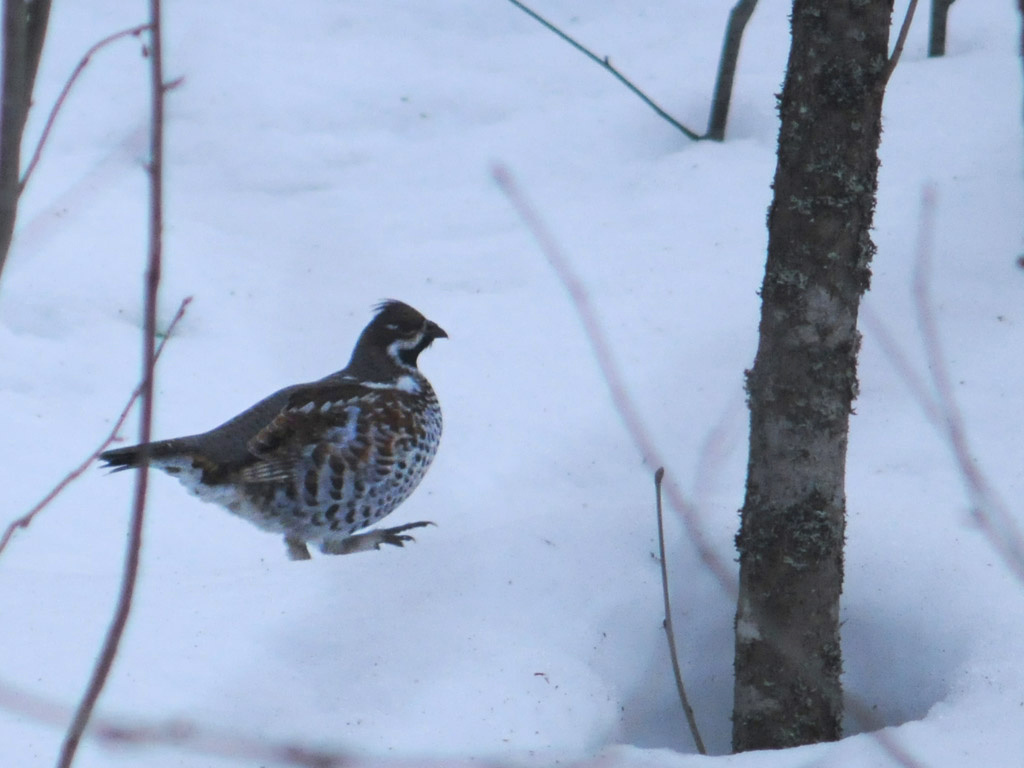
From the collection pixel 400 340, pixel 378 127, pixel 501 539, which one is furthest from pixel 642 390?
pixel 378 127

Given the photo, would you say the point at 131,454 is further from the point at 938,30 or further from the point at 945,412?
the point at 938,30

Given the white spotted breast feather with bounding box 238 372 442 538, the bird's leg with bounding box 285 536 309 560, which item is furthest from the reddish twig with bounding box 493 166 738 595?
the bird's leg with bounding box 285 536 309 560

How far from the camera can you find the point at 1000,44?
6641mm

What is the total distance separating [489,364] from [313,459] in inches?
59.9

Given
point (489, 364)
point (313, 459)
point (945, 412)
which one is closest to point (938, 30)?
point (489, 364)

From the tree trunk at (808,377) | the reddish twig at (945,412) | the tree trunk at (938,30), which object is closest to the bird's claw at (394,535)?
the tree trunk at (808,377)

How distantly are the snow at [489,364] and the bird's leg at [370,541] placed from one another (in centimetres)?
10

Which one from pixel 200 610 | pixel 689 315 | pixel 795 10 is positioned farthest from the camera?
pixel 689 315

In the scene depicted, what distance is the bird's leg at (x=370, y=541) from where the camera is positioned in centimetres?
420

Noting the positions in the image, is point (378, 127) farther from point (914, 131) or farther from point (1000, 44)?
point (1000, 44)

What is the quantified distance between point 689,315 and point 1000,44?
9.37 ft

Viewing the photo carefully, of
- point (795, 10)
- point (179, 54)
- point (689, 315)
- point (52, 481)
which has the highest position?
point (795, 10)

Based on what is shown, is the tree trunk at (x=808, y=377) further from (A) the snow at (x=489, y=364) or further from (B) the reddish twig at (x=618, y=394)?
(B) the reddish twig at (x=618, y=394)

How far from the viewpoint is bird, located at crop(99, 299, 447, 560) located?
13.1 ft
